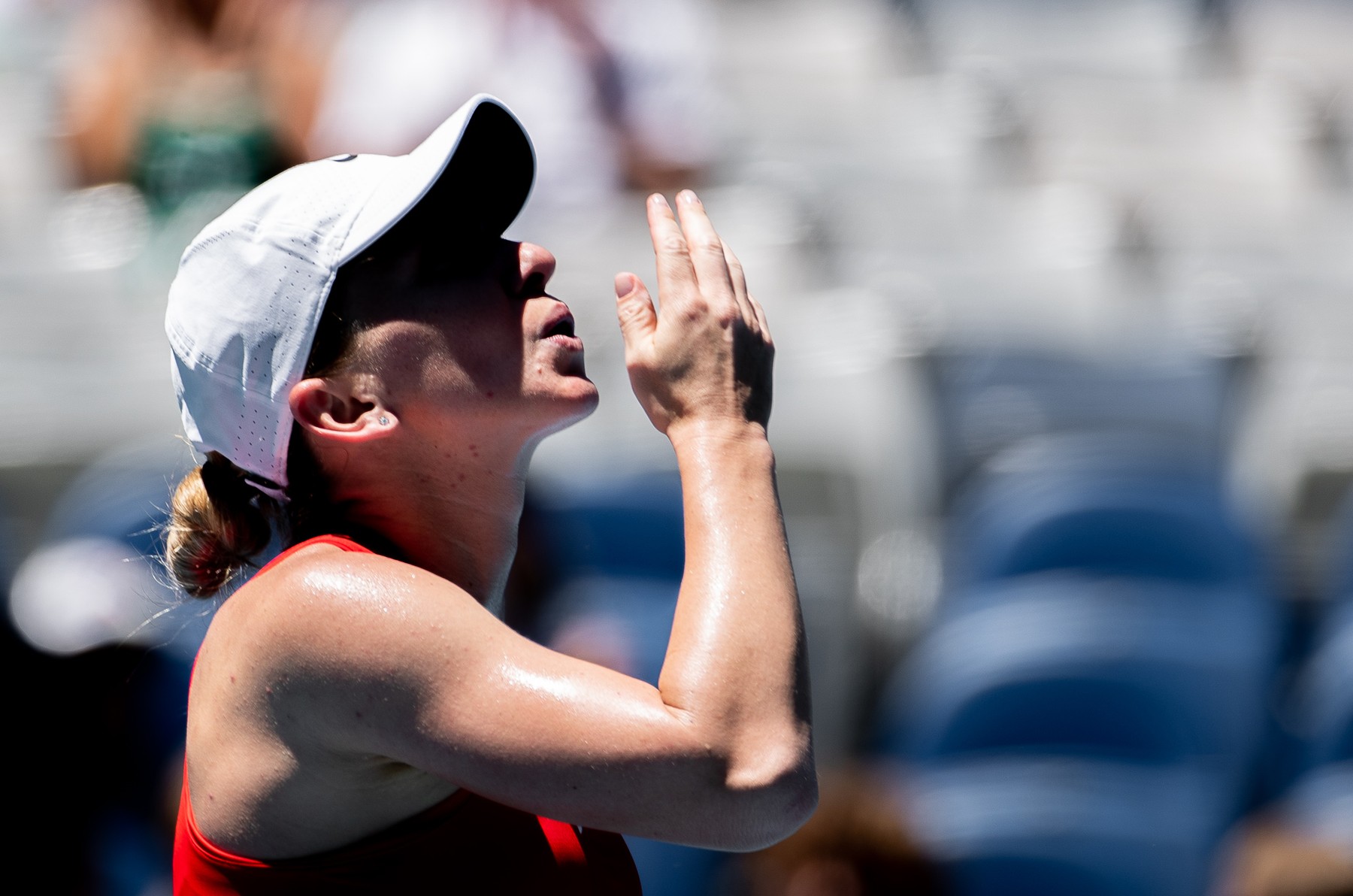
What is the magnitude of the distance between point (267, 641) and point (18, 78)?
5.52m

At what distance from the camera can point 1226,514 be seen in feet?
10.6

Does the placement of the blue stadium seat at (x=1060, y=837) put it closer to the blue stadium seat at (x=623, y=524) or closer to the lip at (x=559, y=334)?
the blue stadium seat at (x=623, y=524)

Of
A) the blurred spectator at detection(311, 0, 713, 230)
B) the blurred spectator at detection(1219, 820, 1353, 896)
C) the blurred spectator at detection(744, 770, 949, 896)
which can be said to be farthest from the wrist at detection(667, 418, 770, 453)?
the blurred spectator at detection(311, 0, 713, 230)

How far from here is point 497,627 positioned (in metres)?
1.04

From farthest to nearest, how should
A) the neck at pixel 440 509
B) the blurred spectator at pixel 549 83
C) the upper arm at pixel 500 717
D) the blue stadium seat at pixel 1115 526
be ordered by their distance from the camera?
the blurred spectator at pixel 549 83 < the blue stadium seat at pixel 1115 526 < the neck at pixel 440 509 < the upper arm at pixel 500 717

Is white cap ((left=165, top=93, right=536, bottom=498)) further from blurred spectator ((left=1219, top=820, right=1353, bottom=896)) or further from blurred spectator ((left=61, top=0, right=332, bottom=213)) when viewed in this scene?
blurred spectator ((left=61, top=0, right=332, bottom=213))

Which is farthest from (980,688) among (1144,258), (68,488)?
(68,488)

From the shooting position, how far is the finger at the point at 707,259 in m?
1.14

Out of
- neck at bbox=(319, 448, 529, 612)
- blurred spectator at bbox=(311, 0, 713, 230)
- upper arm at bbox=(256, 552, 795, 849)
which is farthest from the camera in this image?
blurred spectator at bbox=(311, 0, 713, 230)

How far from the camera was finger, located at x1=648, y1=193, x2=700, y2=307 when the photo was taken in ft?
3.74

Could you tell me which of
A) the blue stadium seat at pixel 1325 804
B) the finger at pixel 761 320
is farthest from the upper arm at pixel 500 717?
the blue stadium seat at pixel 1325 804

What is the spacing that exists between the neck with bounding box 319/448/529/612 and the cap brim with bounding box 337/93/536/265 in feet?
0.63

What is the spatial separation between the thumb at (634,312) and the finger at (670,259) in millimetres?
19

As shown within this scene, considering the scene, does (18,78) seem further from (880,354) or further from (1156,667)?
(1156,667)
